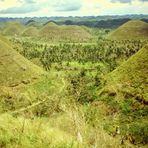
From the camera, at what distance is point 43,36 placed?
16438 cm

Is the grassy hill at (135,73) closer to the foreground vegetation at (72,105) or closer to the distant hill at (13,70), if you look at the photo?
the foreground vegetation at (72,105)

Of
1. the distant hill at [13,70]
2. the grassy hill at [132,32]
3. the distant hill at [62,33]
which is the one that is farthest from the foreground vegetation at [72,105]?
the distant hill at [62,33]

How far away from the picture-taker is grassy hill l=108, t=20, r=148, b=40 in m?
143

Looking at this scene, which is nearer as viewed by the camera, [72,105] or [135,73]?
[72,105]

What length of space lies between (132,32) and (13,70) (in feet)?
333

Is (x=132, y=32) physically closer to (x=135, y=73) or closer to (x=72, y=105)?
(x=135, y=73)

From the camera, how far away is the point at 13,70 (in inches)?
2201

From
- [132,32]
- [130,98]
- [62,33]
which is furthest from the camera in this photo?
[62,33]

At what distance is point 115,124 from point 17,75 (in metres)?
28.1

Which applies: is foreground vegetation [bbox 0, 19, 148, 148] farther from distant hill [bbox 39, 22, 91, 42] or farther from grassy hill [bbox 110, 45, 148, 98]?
distant hill [bbox 39, 22, 91, 42]

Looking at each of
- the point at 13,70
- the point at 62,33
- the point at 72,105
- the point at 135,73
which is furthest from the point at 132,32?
the point at 72,105

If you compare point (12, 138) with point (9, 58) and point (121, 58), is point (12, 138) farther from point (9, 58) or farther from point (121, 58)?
point (121, 58)

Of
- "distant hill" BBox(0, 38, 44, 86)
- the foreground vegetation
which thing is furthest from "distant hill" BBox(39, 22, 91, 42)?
"distant hill" BBox(0, 38, 44, 86)

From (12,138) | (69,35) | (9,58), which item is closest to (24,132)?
(12,138)
